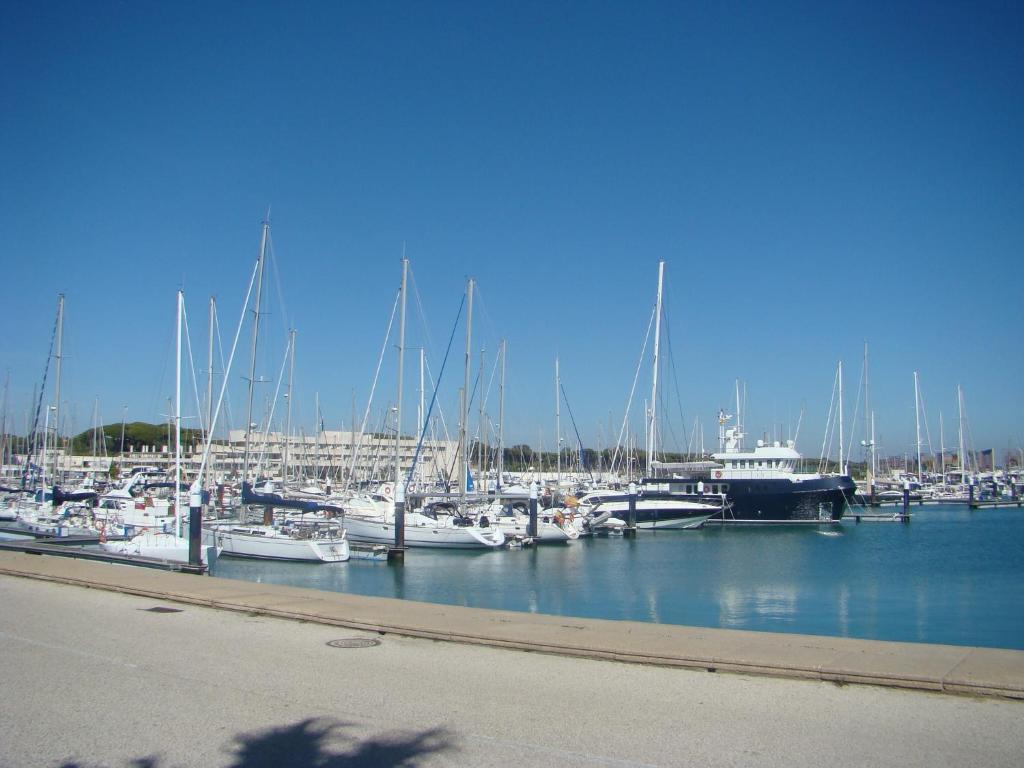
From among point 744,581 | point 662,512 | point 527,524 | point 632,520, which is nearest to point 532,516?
point 527,524

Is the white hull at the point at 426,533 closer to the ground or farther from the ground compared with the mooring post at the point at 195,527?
closer to the ground

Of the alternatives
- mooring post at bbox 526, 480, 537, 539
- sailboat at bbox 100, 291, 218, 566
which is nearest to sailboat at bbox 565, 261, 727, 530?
mooring post at bbox 526, 480, 537, 539

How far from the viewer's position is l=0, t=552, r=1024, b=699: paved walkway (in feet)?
30.9

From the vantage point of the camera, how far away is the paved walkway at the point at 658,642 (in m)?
9.41

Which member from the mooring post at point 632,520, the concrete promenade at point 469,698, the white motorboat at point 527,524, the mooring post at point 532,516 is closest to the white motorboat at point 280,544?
the white motorboat at point 527,524

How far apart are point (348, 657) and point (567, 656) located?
111 inches

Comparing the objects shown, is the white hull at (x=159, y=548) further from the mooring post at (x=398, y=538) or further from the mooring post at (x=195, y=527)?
the mooring post at (x=398, y=538)

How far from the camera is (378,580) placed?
3572 cm

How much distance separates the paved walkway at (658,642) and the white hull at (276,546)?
22.1 m

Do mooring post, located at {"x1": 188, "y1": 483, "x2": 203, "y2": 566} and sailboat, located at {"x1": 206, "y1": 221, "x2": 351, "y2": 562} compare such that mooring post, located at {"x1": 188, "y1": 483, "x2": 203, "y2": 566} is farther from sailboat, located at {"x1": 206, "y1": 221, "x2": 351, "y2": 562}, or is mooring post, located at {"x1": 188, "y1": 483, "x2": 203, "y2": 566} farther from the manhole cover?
the manhole cover

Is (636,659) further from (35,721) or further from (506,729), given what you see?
(35,721)

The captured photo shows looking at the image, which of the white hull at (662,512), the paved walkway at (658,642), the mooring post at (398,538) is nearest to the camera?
the paved walkway at (658,642)

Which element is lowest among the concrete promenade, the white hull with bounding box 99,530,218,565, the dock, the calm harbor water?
the calm harbor water

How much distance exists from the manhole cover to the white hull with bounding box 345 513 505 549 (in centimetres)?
3480
